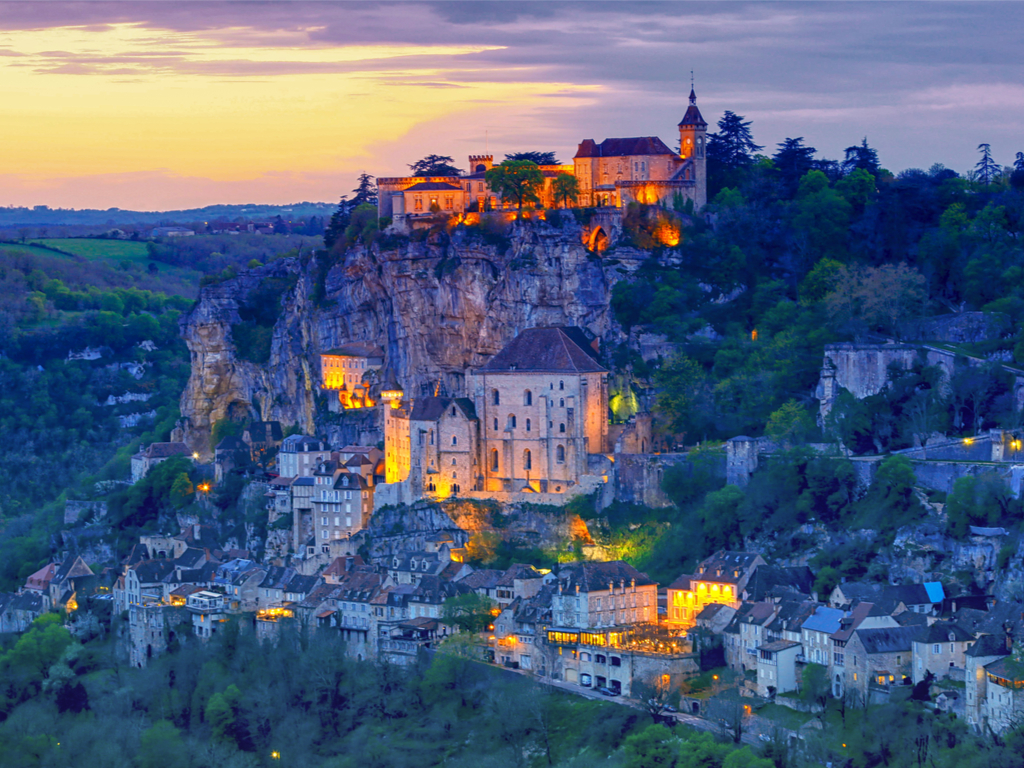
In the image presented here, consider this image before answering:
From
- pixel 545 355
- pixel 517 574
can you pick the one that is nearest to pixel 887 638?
pixel 517 574

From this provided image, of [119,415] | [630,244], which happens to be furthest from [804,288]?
[119,415]

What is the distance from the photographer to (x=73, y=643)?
312 ft

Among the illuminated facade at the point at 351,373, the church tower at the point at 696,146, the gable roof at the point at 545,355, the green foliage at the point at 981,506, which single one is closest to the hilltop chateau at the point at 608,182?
the church tower at the point at 696,146

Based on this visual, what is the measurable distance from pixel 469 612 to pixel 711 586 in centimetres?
1100

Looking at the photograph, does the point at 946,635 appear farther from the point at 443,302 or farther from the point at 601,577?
the point at 443,302

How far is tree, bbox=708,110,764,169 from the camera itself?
11350 cm

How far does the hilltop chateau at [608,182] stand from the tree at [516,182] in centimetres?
103

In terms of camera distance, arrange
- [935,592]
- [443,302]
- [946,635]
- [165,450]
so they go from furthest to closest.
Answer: [165,450] < [443,302] < [935,592] < [946,635]

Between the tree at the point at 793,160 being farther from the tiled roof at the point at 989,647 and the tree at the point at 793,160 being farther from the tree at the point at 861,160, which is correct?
the tiled roof at the point at 989,647

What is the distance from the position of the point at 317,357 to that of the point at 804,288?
29.2 m

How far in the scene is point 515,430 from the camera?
9338 cm

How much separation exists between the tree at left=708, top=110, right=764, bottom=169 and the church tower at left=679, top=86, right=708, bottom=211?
13.1 feet

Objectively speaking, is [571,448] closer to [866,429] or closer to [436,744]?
[866,429]

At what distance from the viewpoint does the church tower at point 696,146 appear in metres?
108
